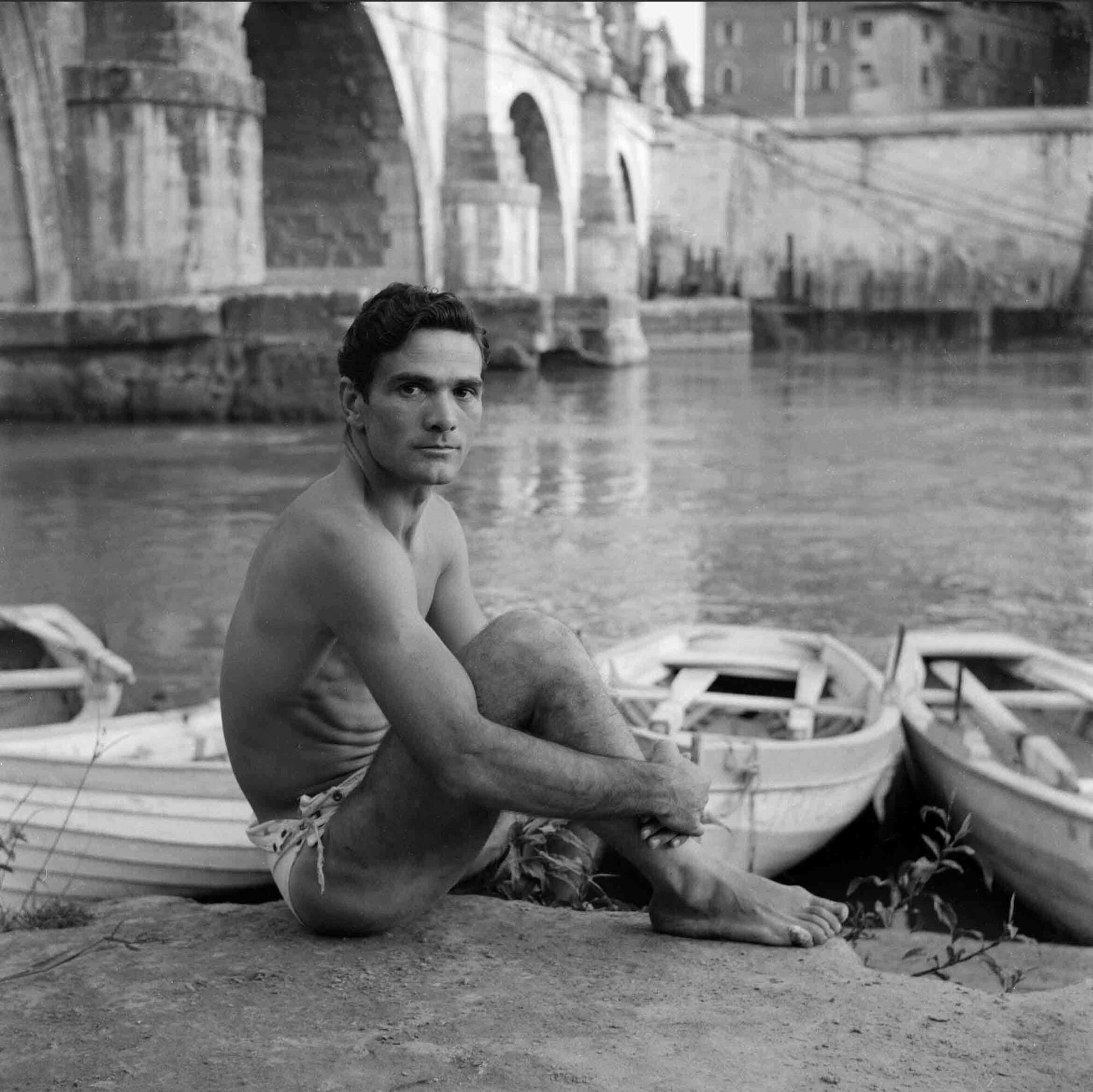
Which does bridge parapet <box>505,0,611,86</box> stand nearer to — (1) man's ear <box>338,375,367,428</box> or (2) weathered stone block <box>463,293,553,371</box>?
(2) weathered stone block <box>463,293,553,371</box>

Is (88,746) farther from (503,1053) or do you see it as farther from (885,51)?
(885,51)

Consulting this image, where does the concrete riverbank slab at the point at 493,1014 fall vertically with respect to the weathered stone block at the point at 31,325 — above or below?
below

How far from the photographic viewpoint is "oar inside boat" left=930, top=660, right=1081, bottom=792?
164 inches

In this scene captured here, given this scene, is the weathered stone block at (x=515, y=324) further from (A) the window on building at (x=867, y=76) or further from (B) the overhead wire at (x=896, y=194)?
(A) the window on building at (x=867, y=76)

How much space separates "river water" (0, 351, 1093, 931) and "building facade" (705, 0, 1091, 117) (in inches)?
1275

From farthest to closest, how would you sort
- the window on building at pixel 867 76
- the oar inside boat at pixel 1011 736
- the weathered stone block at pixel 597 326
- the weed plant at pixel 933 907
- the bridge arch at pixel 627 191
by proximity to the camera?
the window on building at pixel 867 76, the bridge arch at pixel 627 191, the weathered stone block at pixel 597 326, the oar inside boat at pixel 1011 736, the weed plant at pixel 933 907

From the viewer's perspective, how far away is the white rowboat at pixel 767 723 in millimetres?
3988

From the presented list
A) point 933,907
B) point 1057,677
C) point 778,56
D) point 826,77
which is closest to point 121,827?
point 933,907

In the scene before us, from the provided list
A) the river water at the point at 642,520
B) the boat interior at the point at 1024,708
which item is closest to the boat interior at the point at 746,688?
the boat interior at the point at 1024,708

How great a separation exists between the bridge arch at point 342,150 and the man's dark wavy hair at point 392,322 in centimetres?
1398

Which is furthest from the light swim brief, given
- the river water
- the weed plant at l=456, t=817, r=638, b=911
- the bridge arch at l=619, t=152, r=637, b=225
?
the bridge arch at l=619, t=152, r=637, b=225

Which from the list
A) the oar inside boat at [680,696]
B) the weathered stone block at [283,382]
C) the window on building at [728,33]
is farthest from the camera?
the window on building at [728,33]

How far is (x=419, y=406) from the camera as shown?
229 cm

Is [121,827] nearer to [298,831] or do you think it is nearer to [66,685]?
[298,831]
